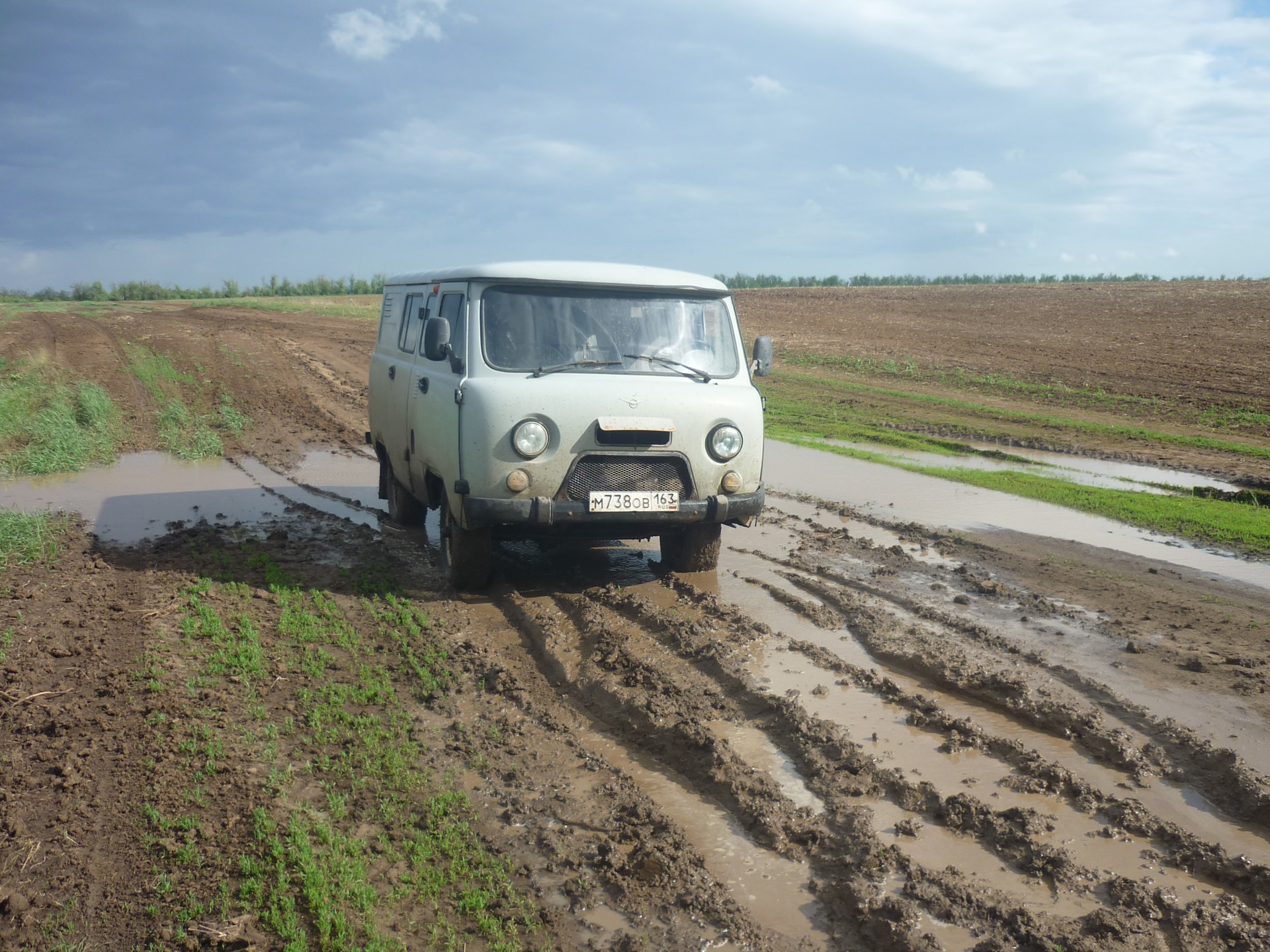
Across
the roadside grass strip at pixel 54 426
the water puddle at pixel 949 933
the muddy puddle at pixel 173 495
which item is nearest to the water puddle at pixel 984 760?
the water puddle at pixel 949 933

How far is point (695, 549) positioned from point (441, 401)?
223 cm

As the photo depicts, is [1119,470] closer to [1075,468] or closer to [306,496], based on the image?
[1075,468]

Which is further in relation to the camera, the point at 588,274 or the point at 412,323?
the point at 412,323

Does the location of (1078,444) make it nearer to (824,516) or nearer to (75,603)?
(824,516)

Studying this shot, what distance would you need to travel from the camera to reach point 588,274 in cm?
716

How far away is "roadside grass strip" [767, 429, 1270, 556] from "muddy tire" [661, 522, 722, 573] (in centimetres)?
486

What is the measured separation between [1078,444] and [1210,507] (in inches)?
182

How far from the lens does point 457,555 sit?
7.07 meters

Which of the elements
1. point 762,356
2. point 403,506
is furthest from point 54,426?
point 762,356

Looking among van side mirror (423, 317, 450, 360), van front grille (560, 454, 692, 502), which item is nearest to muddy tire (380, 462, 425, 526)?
van side mirror (423, 317, 450, 360)

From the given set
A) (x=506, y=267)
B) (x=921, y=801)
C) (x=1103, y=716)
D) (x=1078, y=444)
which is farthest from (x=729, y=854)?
(x=1078, y=444)

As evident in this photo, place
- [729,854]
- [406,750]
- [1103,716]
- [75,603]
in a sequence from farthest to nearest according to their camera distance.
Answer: [75,603] → [1103,716] → [406,750] → [729,854]

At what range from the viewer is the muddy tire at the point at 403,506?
9297 mm

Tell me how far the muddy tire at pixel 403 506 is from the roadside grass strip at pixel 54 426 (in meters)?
5.32
